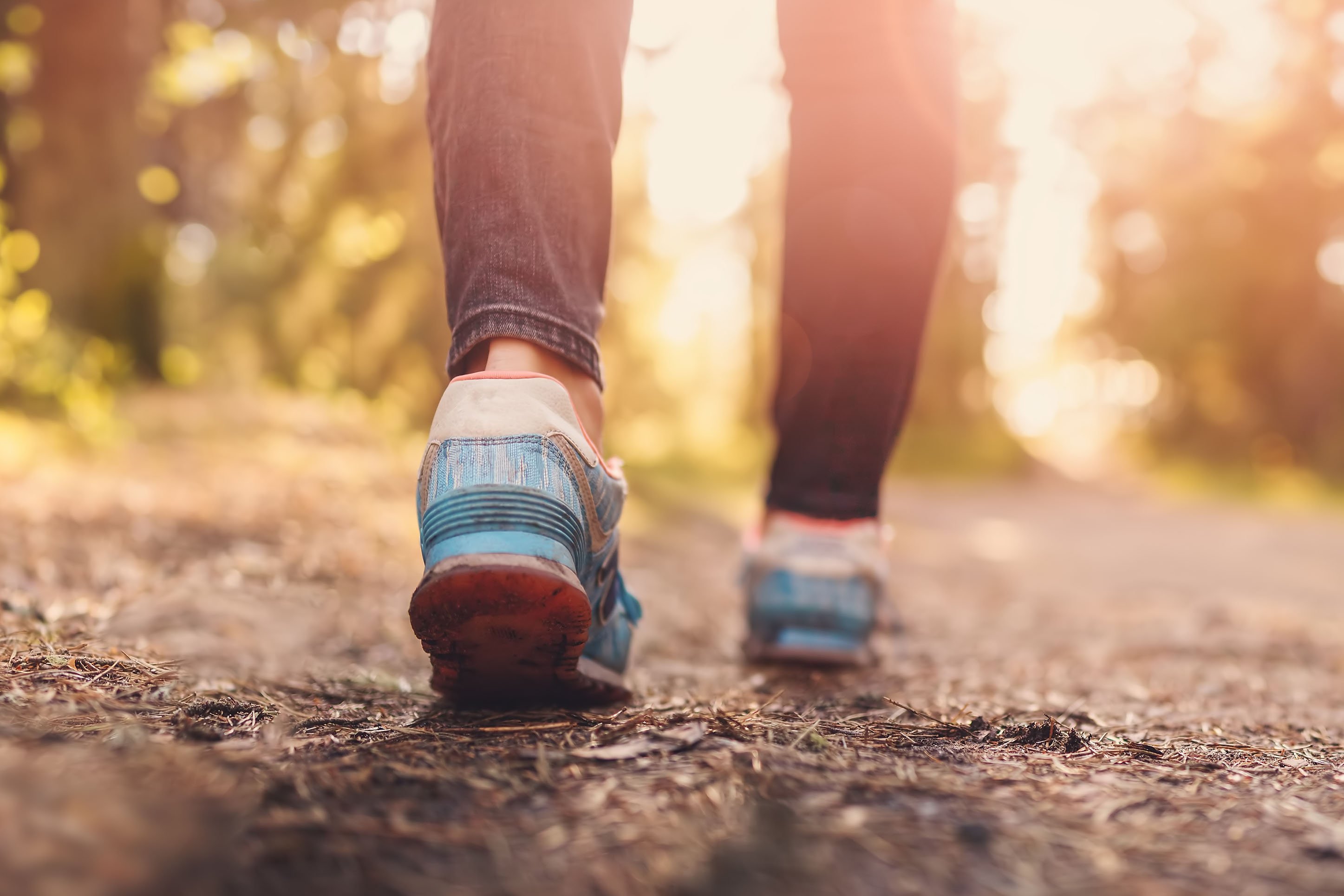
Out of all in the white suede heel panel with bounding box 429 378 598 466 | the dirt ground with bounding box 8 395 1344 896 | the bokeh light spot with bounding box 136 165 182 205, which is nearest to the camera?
the dirt ground with bounding box 8 395 1344 896

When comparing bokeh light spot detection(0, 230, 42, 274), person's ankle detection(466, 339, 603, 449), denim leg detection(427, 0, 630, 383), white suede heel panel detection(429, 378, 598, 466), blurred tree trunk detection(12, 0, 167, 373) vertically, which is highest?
blurred tree trunk detection(12, 0, 167, 373)

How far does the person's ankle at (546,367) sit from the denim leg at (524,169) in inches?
0.4

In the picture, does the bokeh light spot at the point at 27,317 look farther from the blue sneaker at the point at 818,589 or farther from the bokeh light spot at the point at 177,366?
the blue sneaker at the point at 818,589

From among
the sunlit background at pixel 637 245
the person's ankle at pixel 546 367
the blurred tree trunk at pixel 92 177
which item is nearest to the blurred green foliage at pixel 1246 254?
the sunlit background at pixel 637 245

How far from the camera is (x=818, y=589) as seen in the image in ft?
4.90

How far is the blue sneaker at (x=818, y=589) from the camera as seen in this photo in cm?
149

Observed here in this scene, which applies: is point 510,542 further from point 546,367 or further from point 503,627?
point 546,367

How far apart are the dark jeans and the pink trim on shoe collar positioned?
4 centimetres

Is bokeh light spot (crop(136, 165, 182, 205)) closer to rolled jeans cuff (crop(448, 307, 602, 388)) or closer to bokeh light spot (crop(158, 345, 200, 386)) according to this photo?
bokeh light spot (crop(158, 345, 200, 386))

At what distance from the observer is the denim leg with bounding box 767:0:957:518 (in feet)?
4.78

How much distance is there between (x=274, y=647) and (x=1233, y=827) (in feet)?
4.93

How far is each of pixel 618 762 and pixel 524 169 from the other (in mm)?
629

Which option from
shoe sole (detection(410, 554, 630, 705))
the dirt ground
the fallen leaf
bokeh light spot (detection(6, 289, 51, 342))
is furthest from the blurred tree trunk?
the fallen leaf

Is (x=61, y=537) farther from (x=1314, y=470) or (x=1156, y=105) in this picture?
(x=1156, y=105)
